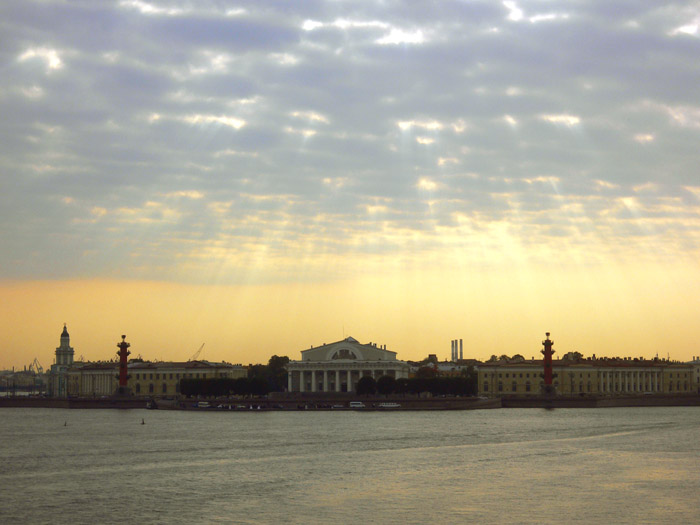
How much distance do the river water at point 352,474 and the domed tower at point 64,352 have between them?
98.3 m

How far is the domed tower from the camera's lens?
15775cm

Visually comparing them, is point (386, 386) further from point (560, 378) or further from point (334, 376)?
point (560, 378)

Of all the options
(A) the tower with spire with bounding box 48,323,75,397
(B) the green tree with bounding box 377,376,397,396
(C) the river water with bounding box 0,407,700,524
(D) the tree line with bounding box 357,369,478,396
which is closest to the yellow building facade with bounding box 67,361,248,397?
(A) the tower with spire with bounding box 48,323,75,397

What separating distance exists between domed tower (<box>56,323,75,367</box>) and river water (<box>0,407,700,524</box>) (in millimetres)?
98350

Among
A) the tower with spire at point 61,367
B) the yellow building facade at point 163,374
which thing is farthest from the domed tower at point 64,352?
the yellow building facade at point 163,374

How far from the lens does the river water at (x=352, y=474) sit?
2927 cm

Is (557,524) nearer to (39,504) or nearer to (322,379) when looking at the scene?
(39,504)

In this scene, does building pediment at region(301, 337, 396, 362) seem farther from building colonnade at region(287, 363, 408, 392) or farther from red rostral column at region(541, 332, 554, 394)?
red rostral column at region(541, 332, 554, 394)

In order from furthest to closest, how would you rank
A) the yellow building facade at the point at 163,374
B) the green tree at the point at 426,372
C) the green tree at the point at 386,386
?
the green tree at the point at 426,372, the yellow building facade at the point at 163,374, the green tree at the point at 386,386

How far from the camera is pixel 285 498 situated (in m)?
31.8

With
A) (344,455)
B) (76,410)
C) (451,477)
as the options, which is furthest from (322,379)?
(451,477)

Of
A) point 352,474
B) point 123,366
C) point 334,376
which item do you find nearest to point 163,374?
point 123,366

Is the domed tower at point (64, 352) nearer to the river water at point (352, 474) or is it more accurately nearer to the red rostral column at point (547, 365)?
the red rostral column at point (547, 365)

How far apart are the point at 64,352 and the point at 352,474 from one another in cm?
12786
